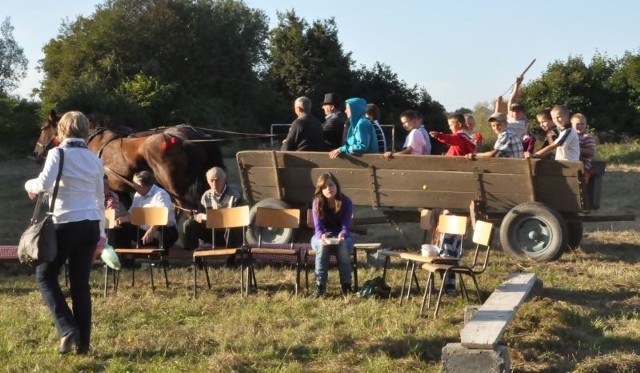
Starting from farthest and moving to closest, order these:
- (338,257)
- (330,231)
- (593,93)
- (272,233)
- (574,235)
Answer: (593,93) < (272,233) < (574,235) < (330,231) < (338,257)

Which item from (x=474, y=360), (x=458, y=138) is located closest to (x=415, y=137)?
(x=458, y=138)

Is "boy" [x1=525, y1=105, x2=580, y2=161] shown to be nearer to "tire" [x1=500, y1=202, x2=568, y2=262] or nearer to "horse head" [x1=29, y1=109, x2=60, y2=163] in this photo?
"tire" [x1=500, y1=202, x2=568, y2=262]

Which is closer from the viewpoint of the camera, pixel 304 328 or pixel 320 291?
pixel 304 328

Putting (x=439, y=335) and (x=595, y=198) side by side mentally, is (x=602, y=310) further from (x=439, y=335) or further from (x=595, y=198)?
(x=595, y=198)

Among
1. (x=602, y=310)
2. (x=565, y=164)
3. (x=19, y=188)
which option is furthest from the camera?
(x=19, y=188)

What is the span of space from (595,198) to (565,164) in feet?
2.76

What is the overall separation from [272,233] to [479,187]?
275cm

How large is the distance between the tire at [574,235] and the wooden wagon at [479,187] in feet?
0.07

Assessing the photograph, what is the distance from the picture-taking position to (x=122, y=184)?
12.2m

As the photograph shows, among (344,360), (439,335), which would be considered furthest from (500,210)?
(344,360)

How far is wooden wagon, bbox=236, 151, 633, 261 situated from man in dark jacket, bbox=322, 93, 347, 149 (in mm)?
565

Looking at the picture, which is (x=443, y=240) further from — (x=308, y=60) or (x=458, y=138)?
(x=308, y=60)

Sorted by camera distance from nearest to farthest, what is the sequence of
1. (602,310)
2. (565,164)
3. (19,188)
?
1. (602,310)
2. (565,164)
3. (19,188)

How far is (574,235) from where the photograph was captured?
11328mm
